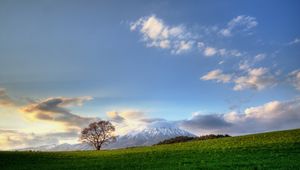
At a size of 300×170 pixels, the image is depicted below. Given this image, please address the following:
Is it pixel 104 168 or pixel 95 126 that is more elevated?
pixel 95 126

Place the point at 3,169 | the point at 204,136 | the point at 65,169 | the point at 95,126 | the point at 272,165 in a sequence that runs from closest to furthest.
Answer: the point at 272,165 < the point at 65,169 < the point at 3,169 < the point at 204,136 < the point at 95,126

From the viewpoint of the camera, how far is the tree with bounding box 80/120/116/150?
131 m

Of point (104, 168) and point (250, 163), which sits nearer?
point (250, 163)

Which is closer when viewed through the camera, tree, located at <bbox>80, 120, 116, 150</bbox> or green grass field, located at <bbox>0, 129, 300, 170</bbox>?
green grass field, located at <bbox>0, 129, 300, 170</bbox>

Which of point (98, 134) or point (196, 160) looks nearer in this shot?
point (196, 160)

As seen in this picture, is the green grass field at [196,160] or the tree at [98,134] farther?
the tree at [98,134]

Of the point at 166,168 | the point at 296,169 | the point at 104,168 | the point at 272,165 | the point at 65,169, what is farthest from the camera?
the point at 65,169

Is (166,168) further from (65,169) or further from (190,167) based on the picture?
(65,169)

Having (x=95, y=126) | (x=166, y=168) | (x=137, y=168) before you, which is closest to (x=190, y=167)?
(x=166, y=168)

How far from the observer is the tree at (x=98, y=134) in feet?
430

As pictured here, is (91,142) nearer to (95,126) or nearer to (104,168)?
(95,126)

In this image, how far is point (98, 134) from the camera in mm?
131625

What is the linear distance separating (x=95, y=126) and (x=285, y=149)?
8467 cm

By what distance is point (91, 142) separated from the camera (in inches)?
5202
